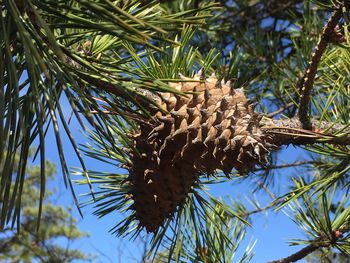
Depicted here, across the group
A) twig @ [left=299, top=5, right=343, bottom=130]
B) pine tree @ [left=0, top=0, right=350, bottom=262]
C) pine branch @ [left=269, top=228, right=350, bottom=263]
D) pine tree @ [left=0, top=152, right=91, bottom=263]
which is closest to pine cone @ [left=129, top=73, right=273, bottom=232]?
pine tree @ [left=0, top=0, right=350, bottom=262]

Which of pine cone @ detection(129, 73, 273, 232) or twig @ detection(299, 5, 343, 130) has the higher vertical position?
twig @ detection(299, 5, 343, 130)

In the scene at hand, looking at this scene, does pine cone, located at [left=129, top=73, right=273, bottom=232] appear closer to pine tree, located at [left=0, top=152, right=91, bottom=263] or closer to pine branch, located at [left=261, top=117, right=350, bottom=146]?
pine branch, located at [left=261, top=117, right=350, bottom=146]

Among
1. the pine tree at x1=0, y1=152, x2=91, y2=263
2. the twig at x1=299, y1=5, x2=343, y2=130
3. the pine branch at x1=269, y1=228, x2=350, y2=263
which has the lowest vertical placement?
the pine branch at x1=269, y1=228, x2=350, y2=263

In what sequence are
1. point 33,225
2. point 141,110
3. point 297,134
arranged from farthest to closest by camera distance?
point 33,225, point 297,134, point 141,110

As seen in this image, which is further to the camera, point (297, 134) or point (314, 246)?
point (314, 246)

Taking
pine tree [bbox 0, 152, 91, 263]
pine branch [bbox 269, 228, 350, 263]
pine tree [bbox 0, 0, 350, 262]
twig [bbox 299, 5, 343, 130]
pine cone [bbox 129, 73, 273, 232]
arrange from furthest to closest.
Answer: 1. pine tree [bbox 0, 152, 91, 263]
2. pine branch [bbox 269, 228, 350, 263]
3. twig [bbox 299, 5, 343, 130]
4. pine cone [bbox 129, 73, 273, 232]
5. pine tree [bbox 0, 0, 350, 262]

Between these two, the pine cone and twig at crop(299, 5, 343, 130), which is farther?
twig at crop(299, 5, 343, 130)

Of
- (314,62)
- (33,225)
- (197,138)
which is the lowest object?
(197,138)

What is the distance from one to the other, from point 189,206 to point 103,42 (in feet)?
0.95

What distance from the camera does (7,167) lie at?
43cm

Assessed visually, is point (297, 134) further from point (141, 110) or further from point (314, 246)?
point (314, 246)

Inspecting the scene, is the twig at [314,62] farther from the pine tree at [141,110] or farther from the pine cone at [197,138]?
the pine cone at [197,138]

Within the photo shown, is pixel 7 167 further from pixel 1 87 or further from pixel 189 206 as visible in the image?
pixel 189 206

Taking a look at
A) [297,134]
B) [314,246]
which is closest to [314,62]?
[297,134]
